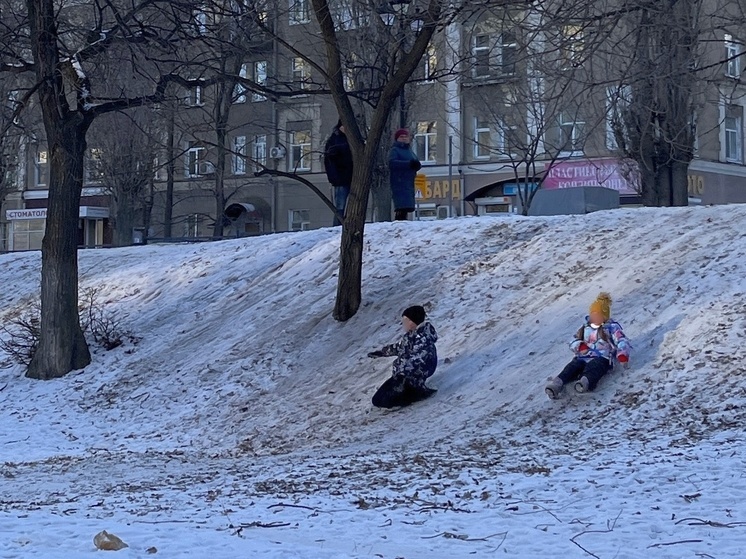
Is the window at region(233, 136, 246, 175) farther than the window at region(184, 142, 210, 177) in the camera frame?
Yes

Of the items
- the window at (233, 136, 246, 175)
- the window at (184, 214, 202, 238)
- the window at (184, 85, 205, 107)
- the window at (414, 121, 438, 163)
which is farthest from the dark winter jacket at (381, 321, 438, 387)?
the window at (184, 214, 202, 238)

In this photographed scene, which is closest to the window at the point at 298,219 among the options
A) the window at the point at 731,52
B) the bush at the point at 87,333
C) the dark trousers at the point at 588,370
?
the window at the point at 731,52

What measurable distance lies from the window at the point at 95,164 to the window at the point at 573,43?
27025 mm

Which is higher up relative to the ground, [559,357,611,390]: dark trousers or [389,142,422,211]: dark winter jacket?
[389,142,422,211]: dark winter jacket

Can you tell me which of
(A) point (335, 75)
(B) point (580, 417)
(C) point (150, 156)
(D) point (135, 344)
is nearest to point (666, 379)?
(B) point (580, 417)

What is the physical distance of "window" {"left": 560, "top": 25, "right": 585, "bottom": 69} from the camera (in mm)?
10672

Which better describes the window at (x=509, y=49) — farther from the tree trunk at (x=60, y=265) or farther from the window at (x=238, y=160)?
the window at (x=238, y=160)

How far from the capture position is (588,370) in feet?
33.4

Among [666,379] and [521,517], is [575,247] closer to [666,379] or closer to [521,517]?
[666,379]

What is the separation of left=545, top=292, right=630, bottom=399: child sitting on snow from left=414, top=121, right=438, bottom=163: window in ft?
95.4

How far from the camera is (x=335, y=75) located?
1395cm

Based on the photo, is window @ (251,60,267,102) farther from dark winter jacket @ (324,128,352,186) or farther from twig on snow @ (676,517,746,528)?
twig on snow @ (676,517,746,528)

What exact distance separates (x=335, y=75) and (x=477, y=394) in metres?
4.87

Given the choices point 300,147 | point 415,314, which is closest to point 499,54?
point 415,314
